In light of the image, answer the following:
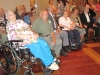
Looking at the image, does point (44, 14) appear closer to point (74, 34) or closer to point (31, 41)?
point (31, 41)

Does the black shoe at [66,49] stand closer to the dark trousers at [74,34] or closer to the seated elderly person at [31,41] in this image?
the dark trousers at [74,34]

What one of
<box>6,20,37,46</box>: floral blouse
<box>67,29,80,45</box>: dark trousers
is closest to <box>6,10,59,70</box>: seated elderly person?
<box>6,20,37,46</box>: floral blouse

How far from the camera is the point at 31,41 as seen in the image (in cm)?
261

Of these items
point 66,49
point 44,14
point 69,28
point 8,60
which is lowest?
point 66,49

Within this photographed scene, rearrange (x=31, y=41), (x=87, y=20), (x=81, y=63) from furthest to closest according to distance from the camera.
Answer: (x=87, y=20) → (x=81, y=63) → (x=31, y=41)

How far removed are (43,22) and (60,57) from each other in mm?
944

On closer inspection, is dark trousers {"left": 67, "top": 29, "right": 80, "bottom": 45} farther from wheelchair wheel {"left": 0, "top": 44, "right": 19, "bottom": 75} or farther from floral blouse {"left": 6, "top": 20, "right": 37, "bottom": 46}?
wheelchair wheel {"left": 0, "top": 44, "right": 19, "bottom": 75}

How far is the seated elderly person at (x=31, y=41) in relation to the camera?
2543 mm

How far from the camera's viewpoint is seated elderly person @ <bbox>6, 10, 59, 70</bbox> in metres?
2.54

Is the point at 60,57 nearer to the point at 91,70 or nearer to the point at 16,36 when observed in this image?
the point at 91,70

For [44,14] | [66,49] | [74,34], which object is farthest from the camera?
[74,34]

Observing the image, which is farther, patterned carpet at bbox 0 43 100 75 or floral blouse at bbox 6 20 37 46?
patterned carpet at bbox 0 43 100 75

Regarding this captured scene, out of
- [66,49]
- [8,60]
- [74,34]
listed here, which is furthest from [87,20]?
[8,60]

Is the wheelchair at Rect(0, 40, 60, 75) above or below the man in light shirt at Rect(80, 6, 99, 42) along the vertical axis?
below
